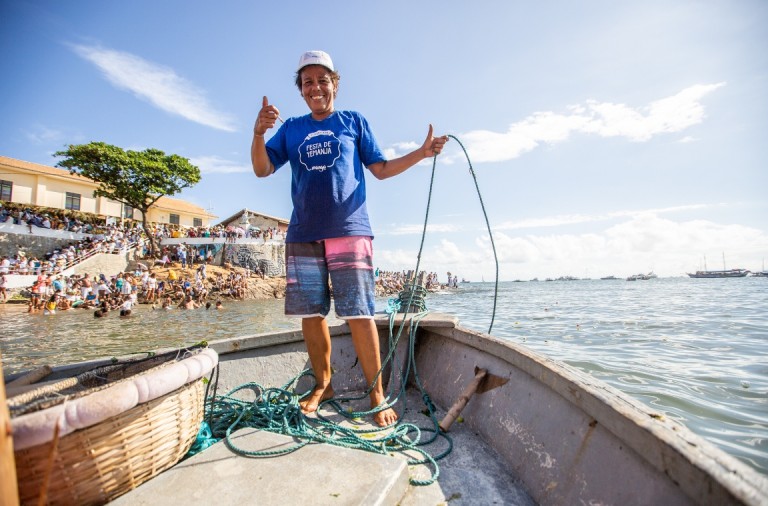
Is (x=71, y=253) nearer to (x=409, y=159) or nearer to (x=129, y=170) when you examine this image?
(x=129, y=170)

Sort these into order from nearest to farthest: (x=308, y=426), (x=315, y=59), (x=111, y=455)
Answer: (x=111, y=455)
(x=308, y=426)
(x=315, y=59)

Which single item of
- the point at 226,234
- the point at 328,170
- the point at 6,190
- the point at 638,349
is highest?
the point at 6,190

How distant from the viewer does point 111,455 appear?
→ 130 cm

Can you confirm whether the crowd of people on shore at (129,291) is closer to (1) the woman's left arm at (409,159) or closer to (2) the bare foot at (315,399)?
(2) the bare foot at (315,399)

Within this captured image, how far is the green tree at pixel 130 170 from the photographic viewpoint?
2495 cm

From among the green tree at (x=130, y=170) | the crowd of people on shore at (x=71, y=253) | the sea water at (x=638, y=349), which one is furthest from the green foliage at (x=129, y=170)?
the sea water at (x=638, y=349)

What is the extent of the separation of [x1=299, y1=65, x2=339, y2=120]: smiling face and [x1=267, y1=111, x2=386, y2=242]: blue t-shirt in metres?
0.07

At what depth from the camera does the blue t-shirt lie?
2.36 meters

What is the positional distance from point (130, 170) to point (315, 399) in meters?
30.5

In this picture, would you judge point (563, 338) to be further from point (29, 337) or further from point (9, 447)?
point (29, 337)

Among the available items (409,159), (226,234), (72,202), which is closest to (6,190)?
(72,202)

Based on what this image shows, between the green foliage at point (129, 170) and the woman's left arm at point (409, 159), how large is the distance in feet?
96.1

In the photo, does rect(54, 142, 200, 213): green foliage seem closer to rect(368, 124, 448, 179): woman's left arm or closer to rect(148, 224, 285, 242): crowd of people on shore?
rect(148, 224, 285, 242): crowd of people on shore

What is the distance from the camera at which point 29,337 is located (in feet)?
33.0
